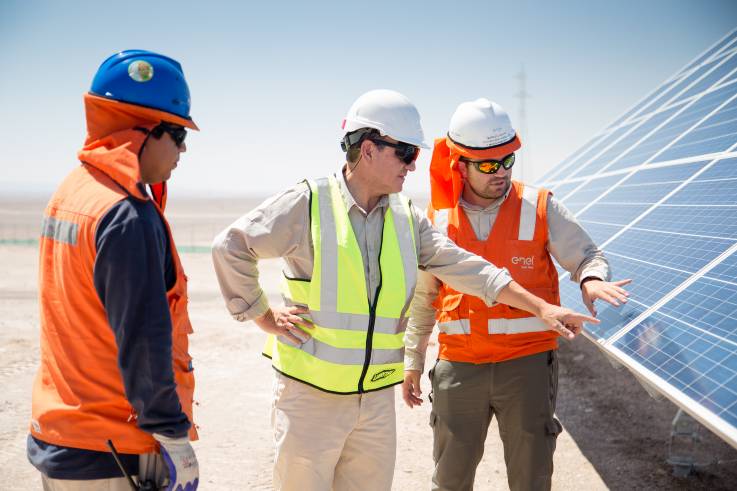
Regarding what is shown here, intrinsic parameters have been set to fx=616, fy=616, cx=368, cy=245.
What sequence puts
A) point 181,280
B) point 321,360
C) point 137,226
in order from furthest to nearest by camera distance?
point 321,360, point 181,280, point 137,226

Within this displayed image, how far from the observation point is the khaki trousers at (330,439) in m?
2.95

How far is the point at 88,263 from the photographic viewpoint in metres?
2.07

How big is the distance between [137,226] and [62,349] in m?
0.55

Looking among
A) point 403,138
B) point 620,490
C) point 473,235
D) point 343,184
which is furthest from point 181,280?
point 620,490

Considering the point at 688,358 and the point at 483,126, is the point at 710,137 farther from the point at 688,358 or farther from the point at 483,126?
the point at 688,358

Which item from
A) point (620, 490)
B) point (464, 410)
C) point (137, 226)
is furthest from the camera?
point (620, 490)

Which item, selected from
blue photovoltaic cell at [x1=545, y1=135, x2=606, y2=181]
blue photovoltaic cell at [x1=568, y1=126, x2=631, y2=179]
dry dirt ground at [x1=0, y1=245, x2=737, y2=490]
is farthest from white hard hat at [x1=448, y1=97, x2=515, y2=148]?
blue photovoltaic cell at [x1=545, y1=135, x2=606, y2=181]

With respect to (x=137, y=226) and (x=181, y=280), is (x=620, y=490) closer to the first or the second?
(x=181, y=280)

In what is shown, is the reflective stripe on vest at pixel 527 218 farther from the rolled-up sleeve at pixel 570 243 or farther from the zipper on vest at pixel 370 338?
the zipper on vest at pixel 370 338

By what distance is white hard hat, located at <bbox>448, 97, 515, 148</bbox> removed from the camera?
372 cm

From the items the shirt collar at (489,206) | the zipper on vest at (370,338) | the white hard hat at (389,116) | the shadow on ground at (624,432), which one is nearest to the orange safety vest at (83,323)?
the zipper on vest at (370,338)

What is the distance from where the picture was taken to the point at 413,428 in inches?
248

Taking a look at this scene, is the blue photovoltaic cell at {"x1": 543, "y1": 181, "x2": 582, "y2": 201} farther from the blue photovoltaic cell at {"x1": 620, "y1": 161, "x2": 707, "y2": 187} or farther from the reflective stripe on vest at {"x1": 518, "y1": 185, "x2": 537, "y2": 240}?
the reflective stripe on vest at {"x1": 518, "y1": 185, "x2": 537, "y2": 240}

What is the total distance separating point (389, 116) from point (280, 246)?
2.75 ft
